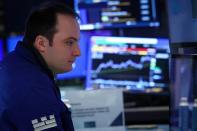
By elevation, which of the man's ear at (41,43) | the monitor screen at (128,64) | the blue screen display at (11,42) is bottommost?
the monitor screen at (128,64)

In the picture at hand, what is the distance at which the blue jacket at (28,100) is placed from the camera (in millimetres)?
1932

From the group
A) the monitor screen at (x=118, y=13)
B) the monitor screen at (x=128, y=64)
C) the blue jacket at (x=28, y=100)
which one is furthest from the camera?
the monitor screen at (x=118, y=13)

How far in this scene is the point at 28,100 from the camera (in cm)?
195

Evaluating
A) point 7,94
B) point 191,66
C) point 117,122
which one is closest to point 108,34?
point 117,122

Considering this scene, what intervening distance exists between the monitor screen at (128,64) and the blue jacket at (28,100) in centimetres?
180

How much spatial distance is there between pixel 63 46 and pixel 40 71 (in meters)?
0.16

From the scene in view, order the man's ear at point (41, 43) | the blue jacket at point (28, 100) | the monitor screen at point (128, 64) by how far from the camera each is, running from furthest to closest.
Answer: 1. the monitor screen at point (128, 64)
2. the man's ear at point (41, 43)
3. the blue jacket at point (28, 100)

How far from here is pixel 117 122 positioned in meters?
2.75

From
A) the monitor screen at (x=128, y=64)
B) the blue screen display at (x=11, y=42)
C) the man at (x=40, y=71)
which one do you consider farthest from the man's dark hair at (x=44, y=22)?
the blue screen display at (x=11, y=42)

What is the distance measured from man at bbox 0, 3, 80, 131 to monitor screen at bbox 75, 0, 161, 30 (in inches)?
67.9

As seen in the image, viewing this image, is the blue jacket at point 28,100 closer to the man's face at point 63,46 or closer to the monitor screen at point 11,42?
the man's face at point 63,46

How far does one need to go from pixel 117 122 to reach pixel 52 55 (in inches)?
29.0

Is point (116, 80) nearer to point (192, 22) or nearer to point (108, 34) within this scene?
point (108, 34)

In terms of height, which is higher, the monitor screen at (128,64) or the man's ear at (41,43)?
the man's ear at (41,43)
